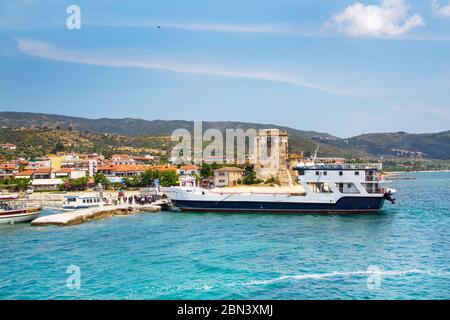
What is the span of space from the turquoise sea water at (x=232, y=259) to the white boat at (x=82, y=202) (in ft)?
26.5

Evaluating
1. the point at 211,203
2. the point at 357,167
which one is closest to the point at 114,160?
the point at 211,203

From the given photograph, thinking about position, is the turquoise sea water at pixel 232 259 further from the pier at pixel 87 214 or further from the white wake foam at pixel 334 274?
the pier at pixel 87 214

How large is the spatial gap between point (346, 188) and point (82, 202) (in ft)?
71.9

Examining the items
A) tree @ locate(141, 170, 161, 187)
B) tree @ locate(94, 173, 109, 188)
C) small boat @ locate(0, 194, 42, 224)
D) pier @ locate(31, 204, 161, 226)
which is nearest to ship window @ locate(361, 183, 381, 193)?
pier @ locate(31, 204, 161, 226)

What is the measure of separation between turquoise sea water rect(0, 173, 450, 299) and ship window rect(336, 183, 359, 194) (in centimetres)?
439

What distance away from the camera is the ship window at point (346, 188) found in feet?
112

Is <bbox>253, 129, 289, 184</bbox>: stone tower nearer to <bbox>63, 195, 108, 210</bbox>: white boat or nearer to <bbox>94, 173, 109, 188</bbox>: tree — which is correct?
<bbox>94, 173, 109, 188</bbox>: tree

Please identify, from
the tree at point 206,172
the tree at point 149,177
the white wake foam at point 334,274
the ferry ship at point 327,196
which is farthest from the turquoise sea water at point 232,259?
the tree at point 206,172

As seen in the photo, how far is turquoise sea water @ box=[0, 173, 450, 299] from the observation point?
44.8ft

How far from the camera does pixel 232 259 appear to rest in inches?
698

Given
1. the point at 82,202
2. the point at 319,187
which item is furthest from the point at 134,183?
the point at 319,187

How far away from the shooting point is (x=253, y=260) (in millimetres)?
17609

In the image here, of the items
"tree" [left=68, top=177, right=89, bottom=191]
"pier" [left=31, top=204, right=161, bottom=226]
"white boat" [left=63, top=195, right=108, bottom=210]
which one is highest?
"tree" [left=68, top=177, right=89, bottom=191]
